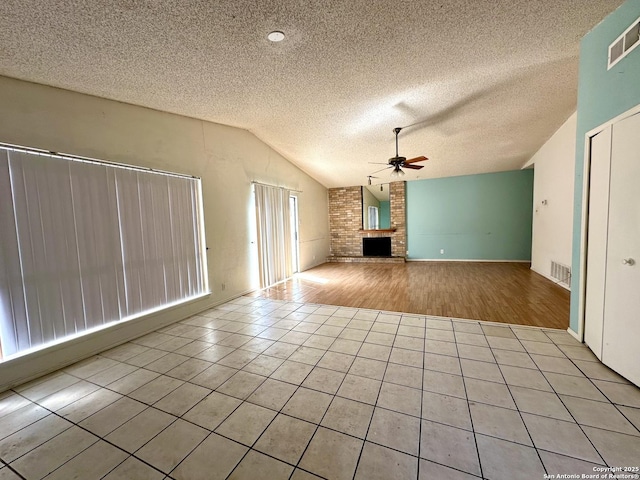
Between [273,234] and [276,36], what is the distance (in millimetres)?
3633

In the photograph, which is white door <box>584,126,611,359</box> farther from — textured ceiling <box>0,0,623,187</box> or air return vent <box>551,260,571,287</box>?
air return vent <box>551,260,571,287</box>

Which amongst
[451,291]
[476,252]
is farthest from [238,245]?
[476,252]

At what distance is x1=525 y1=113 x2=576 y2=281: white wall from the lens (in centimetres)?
407

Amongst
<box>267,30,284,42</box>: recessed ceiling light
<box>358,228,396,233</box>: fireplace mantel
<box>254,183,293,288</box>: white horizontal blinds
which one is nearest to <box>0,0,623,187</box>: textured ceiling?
<box>267,30,284,42</box>: recessed ceiling light

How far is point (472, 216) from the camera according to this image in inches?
281

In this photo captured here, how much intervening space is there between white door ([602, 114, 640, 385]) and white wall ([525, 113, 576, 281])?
8.69 ft

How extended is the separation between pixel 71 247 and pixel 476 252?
8.38 meters

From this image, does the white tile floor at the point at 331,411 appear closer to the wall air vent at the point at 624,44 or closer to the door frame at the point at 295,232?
the wall air vent at the point at 624,44

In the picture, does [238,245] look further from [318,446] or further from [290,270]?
[318,446]

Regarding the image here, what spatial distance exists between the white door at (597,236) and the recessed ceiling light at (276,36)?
2775mm

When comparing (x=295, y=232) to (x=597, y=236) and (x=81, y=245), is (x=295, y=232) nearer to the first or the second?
(x=81, y=245)

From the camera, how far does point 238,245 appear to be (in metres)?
4.39

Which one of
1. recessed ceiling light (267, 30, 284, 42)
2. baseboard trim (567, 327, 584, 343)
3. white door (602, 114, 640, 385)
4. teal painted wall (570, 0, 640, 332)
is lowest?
baseboard trim (567, 327, 584, 343)

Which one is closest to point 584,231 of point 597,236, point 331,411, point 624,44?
point 597,236
